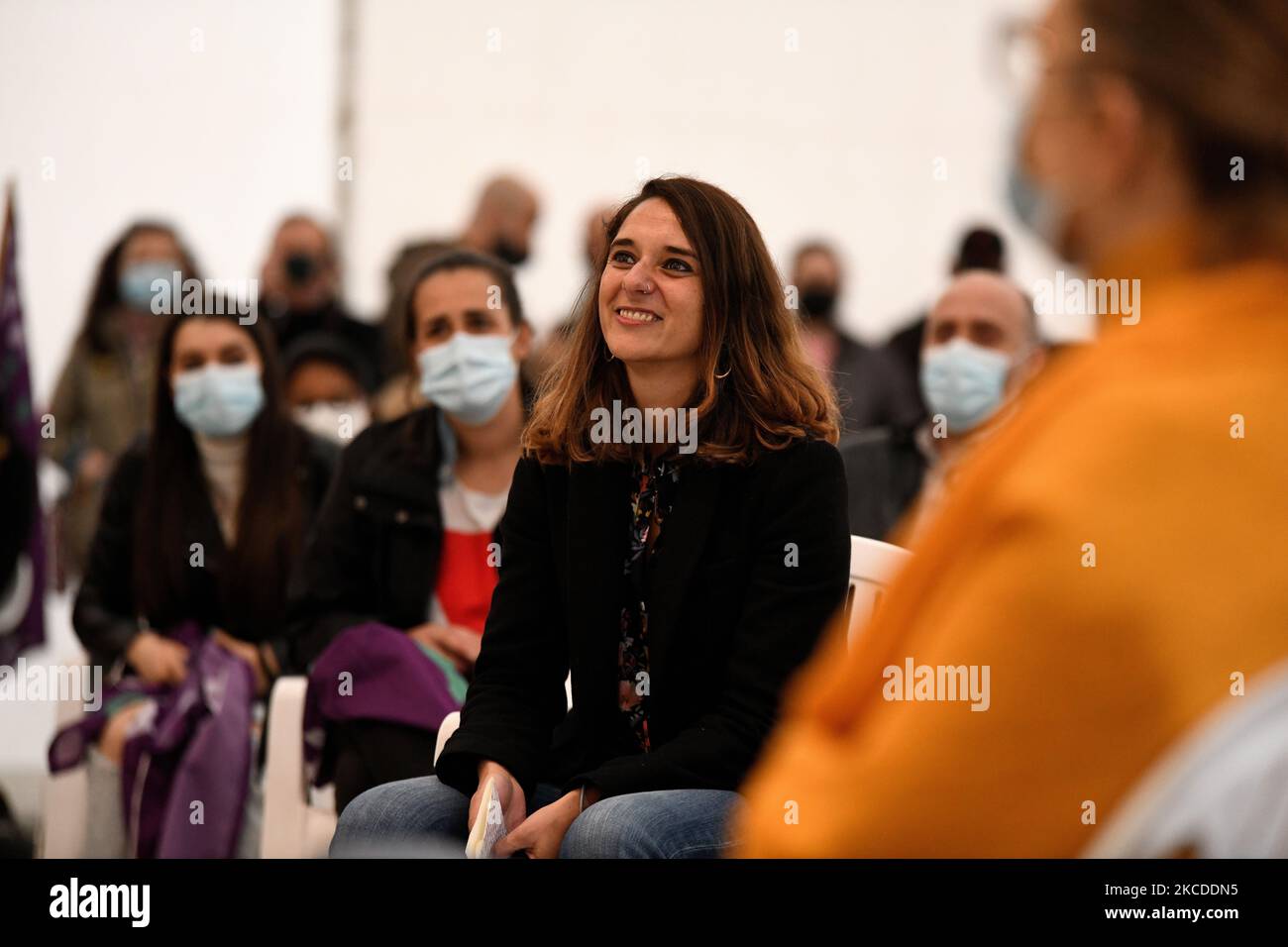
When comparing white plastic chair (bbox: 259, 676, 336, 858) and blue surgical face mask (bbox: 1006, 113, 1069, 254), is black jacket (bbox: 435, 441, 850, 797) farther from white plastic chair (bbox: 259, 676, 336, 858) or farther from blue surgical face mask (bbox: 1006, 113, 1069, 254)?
blue surgical face mask (bbox: 1006, 113, 1069, 254)

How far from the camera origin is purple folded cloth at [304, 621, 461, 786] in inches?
119

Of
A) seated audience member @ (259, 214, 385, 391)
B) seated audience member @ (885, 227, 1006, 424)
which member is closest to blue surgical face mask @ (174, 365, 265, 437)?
seated audience member @ (259, 214, 385, 391)

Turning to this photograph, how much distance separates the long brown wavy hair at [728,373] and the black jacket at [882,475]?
1.06 metres

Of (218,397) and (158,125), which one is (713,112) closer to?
(158,125)

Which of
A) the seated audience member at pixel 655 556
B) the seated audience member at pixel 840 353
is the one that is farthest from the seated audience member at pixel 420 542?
the seated audience member at pixel 840 353

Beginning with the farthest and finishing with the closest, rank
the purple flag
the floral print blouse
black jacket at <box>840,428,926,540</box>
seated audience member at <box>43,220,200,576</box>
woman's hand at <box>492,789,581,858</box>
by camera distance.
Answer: seated audience member at <box>43,220,200,576</box> < the purple flag < black jacket at <box>840,428,926,540</box> < the floral print blouse < woman's hand at <box>492,789,581,858</box>

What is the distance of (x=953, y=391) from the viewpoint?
3830mm

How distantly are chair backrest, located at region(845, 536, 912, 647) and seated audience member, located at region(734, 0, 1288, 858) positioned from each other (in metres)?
1.62

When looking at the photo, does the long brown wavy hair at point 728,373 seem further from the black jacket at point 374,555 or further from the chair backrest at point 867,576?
the black jacket at point 374,555

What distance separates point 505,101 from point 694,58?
0.88 metres

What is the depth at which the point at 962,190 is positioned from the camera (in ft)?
23.2

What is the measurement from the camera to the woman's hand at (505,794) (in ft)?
7.52

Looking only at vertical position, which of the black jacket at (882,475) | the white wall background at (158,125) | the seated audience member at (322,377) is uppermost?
the white wall background at (158,125)
